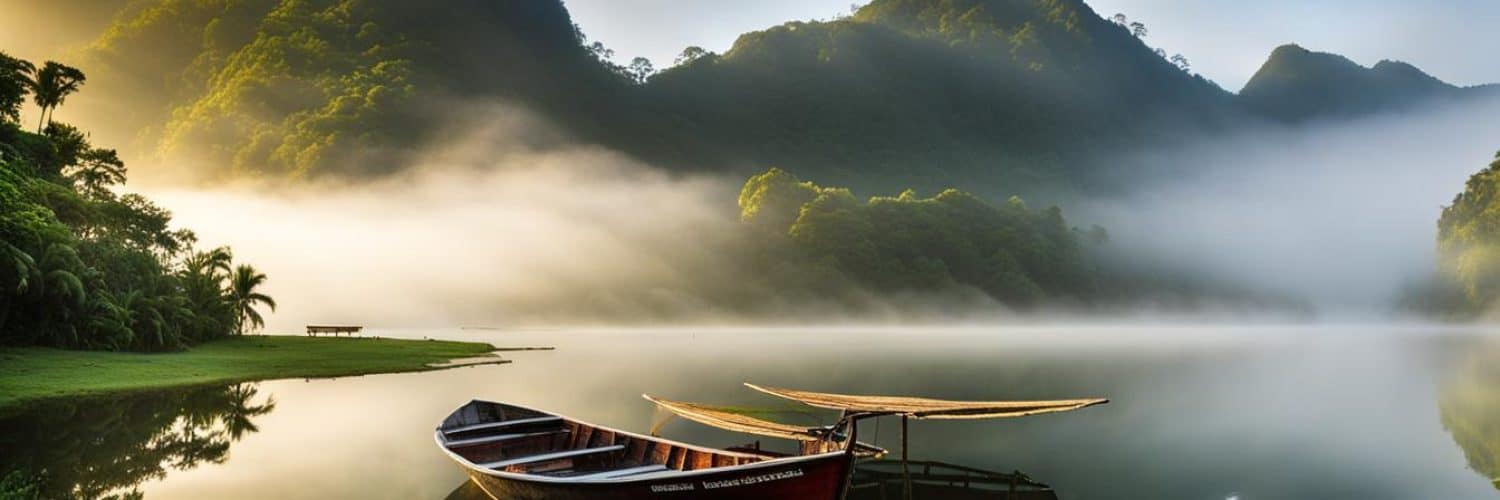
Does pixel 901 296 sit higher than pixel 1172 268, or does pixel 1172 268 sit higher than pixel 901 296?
pixel 1172 268

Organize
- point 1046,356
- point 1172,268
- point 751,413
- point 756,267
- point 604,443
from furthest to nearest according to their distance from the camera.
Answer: point 1172,268, point 756,267, point 1046,356, point 751,413, point 604,443

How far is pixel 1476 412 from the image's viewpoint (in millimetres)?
28688

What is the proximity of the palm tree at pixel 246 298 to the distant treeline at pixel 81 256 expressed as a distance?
1290mm

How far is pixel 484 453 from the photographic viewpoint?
59.1 feet

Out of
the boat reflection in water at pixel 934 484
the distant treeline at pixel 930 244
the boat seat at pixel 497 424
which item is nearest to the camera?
the boat reflection in water at pixel 934 484

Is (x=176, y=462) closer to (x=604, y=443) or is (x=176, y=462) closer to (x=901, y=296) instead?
(x=604, y=443)

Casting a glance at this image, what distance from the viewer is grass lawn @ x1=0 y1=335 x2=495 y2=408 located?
93.1ft

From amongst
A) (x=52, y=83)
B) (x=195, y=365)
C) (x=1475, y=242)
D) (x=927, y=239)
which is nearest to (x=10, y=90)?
(x=195, y=365)

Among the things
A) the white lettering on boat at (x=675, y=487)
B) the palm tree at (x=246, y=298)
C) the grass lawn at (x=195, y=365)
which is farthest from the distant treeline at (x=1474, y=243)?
the palm tree at (x=246, y=298)

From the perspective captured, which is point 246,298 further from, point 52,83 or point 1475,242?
point 1475,242

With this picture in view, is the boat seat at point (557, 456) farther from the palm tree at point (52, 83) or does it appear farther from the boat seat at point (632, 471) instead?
the palm tree at point (52, 83)

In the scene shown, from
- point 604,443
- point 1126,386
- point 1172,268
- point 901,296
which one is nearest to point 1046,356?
point 1126,386

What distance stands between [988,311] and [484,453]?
13014cm

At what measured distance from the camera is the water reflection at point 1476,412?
68.9 feet
